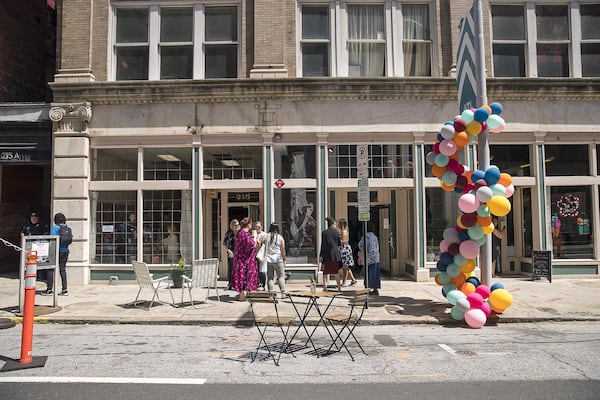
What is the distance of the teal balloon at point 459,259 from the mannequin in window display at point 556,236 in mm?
5844

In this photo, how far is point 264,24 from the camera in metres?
13.2

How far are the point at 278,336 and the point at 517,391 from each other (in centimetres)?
382

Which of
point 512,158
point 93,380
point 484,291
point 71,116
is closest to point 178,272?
point 71,116

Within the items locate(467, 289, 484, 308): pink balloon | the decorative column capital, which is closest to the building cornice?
the decorative column capital

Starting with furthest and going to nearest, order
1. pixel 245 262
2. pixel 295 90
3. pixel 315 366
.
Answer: pixel 295 90
pixel 245 262
pixel 315 366

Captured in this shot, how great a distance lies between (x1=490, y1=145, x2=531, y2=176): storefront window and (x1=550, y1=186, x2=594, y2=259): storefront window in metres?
1.00

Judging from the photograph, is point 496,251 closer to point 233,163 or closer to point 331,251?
point 331,251

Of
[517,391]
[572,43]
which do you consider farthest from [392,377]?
[572,43]

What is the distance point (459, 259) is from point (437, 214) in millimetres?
4332

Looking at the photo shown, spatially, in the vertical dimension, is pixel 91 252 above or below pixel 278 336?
above

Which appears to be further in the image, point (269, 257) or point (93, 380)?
point (269, 257)

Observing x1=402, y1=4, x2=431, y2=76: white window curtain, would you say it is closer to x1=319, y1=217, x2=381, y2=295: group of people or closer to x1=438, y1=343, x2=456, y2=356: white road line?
x1=319, y1=217, x2=381, y2=295: group of people

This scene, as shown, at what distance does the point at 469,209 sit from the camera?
28.1 feet

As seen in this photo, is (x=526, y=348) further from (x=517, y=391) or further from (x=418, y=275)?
(x=418, y=275)
